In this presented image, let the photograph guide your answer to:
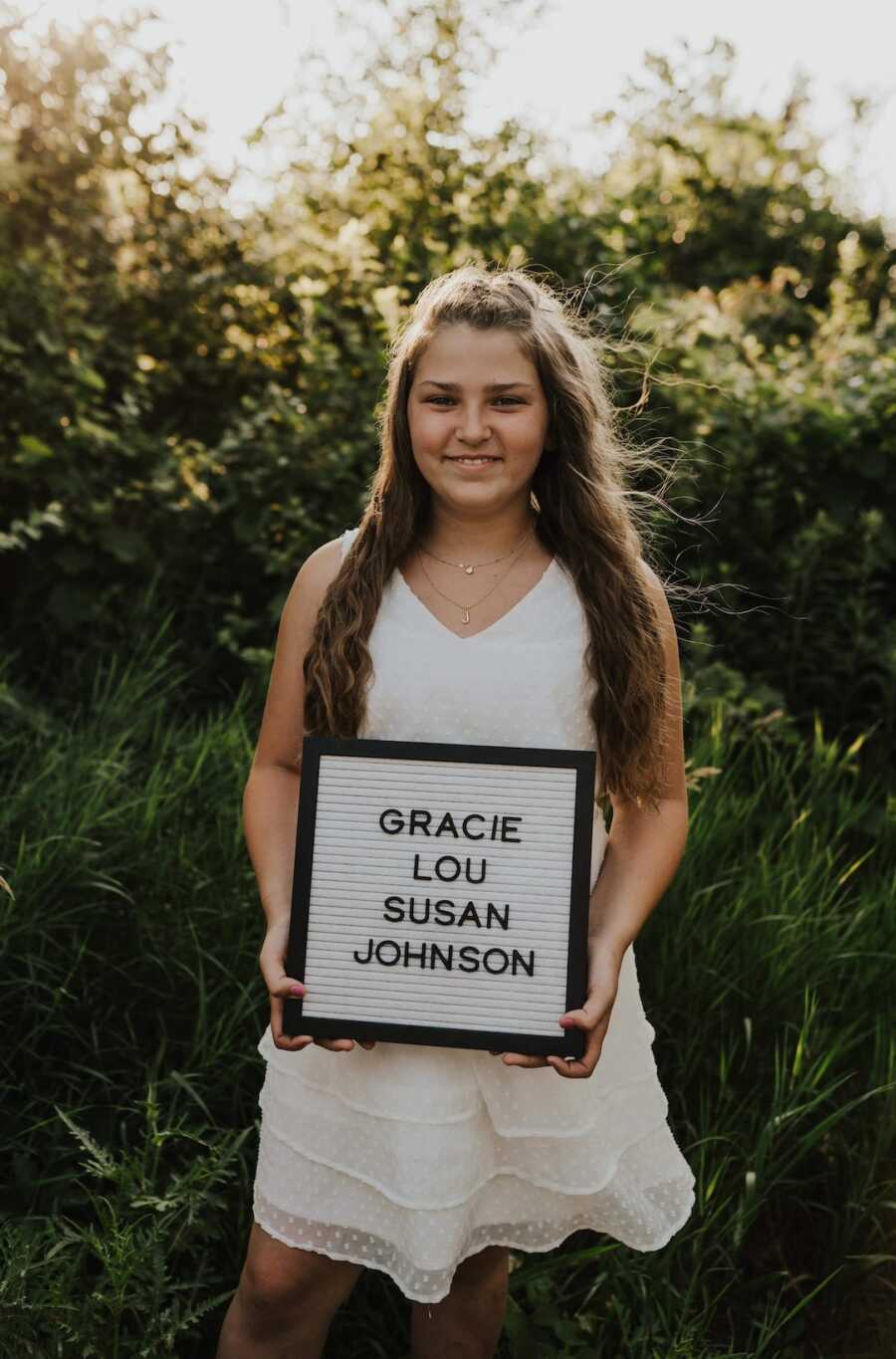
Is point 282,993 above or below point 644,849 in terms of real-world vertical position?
below

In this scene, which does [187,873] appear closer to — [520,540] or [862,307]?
[520,540]

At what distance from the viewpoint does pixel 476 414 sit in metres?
1.74

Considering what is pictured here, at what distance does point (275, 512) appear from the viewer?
380cm

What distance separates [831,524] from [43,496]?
2.55 m

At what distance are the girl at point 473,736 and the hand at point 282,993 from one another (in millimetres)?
10

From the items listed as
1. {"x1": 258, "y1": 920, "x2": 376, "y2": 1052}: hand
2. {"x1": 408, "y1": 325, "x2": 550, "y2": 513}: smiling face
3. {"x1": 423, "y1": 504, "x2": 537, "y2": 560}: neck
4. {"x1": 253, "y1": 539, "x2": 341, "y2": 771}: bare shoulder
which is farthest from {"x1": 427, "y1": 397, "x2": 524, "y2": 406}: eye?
{"x1": 258, "y1": 920, "x2": 376, "y2": 1052}: hand

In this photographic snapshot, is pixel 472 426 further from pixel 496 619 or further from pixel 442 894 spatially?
pixel 442 894

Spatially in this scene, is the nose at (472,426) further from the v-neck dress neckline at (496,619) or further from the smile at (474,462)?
the v-neck dress neckline at (496,619)

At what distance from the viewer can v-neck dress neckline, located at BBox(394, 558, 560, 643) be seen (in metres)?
1.79

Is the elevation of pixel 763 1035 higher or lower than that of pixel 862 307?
lower

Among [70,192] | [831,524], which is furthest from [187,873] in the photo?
[70,192]

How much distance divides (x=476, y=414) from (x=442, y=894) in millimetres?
698

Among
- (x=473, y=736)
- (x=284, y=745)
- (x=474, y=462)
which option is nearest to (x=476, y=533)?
(x=474, y=462)

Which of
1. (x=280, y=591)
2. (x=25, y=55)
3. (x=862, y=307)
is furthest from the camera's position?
(x=862, y=307)
